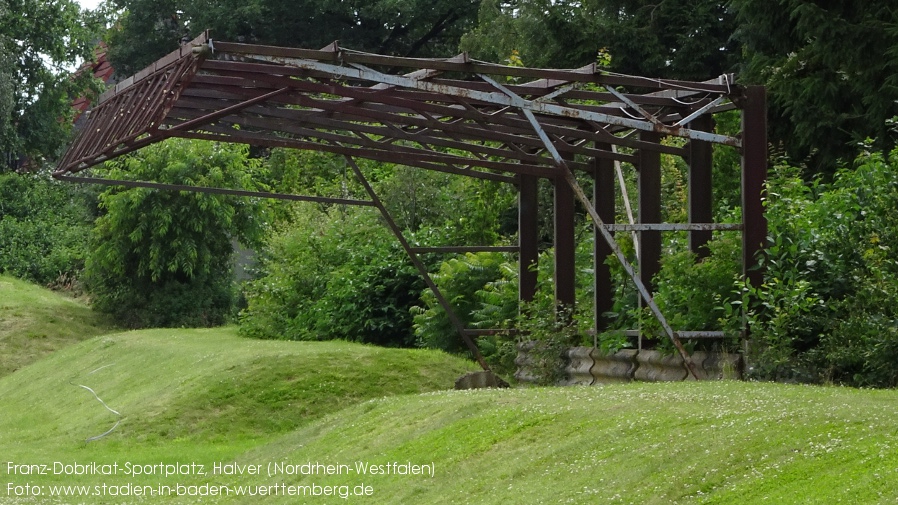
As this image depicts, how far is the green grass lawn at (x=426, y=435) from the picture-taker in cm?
700

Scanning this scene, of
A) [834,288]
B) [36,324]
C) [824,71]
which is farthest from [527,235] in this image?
[36,324]

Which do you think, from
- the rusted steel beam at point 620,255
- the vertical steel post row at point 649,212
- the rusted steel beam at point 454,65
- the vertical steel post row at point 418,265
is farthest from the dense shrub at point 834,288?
the vertical steel post row at point 418,265

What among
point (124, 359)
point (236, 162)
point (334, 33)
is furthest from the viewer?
point (334, 33)

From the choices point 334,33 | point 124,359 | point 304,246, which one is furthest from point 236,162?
point 334,33

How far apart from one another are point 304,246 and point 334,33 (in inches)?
948

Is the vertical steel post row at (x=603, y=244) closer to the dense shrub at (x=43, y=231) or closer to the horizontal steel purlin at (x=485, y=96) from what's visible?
the horizontal steel purlin at (x=485, y=96)

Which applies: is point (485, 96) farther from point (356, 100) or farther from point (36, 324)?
point (36, 324)

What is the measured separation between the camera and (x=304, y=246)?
83.2 feet

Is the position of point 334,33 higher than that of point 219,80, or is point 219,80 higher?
point 334,33

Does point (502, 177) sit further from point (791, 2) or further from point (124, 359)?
point (124, 359)

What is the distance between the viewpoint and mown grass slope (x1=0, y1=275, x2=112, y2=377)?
25438 mm

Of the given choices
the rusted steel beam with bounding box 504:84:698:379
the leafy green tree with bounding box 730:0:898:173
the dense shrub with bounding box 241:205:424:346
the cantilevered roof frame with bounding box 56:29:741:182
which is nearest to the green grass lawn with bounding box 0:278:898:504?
the rusted steel beam with bounding box 504:84:698:379

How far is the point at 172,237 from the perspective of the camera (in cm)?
2788

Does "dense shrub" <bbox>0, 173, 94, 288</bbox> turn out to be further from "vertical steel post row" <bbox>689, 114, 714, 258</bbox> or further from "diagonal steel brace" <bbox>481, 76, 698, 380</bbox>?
"diagonal steel brace" <bbox>481, 76, 698, 380</bbox>
